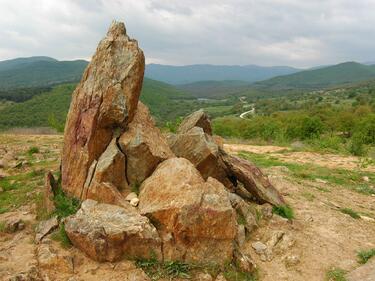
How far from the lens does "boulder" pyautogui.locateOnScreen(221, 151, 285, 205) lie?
38.3 feet

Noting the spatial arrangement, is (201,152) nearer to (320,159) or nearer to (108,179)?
(108,179)

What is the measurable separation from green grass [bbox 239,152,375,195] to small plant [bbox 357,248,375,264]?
6.94 meters

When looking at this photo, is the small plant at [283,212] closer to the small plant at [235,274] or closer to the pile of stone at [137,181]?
the pile of stone at [137,181]

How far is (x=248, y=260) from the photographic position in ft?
29.4

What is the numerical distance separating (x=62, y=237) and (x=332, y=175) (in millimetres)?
13845

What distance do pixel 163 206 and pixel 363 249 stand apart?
5531 millimetres

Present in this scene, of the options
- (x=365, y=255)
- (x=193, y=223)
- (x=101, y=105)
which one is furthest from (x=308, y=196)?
(x=101, y=105)

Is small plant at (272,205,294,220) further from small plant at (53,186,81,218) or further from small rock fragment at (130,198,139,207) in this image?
small plant at (53,186,81,218)

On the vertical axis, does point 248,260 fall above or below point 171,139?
below

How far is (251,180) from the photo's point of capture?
11.6 metres

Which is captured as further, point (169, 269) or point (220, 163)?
point (220, 163)

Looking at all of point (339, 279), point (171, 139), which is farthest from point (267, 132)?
point (339, 279)

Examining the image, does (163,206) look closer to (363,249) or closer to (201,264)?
(201,264)

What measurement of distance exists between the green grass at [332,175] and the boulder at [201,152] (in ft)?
23.7
